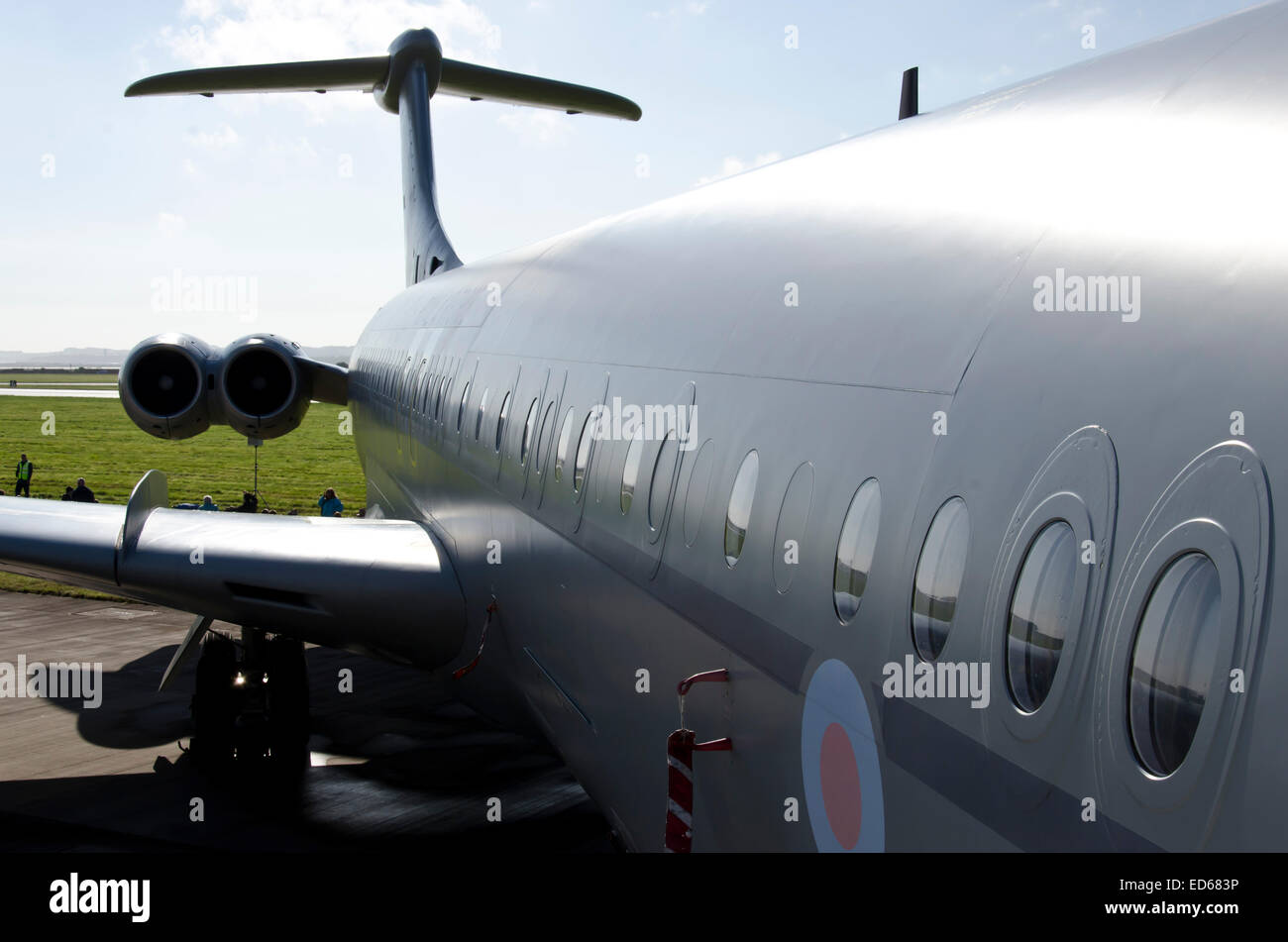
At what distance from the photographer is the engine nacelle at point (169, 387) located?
14.9 meters

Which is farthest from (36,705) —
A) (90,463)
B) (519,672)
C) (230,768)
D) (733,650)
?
(90,463)

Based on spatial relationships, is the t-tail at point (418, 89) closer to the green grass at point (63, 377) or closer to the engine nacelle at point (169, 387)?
the engine nacelle at point (169, 387)

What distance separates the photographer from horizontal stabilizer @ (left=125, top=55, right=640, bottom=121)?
65.4ft

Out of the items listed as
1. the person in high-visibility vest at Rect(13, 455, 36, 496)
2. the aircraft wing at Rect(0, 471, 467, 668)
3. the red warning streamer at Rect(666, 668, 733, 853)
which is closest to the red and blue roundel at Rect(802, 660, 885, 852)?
the red warning streamer at Rect(666, 668, 733, 853)

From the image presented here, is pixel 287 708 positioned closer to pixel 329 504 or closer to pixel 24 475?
pixel 329 504

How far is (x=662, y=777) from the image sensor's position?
3885 millimetres

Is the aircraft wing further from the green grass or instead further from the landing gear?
the green grass

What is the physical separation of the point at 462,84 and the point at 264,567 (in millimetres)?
15693

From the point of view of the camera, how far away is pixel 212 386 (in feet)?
49.9

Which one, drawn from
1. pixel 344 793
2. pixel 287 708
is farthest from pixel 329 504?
pixel 344 793

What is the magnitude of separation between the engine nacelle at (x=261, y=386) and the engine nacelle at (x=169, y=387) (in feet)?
0.97

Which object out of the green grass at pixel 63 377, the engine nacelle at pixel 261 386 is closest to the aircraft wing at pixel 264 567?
the engine nacelle at pixel 261 386

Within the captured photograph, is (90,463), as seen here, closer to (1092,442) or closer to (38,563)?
(38,563)
